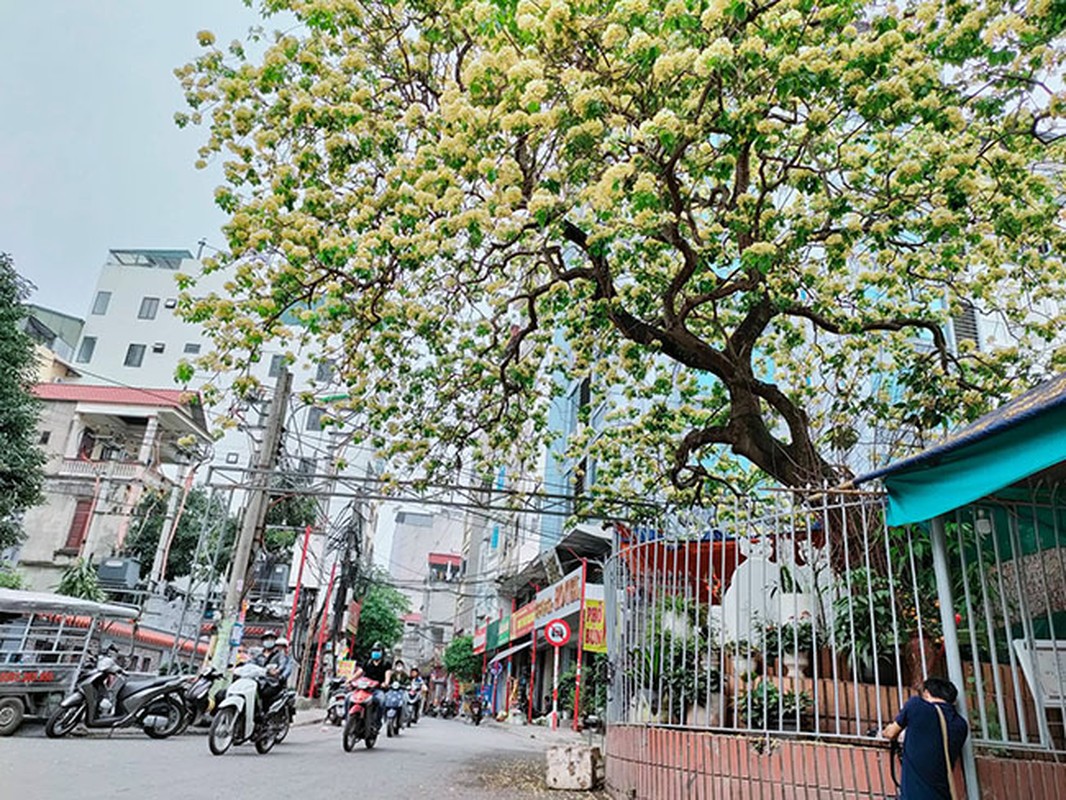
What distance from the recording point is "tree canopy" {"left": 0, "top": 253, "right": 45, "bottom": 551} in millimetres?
14172

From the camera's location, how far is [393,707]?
14.8 meters

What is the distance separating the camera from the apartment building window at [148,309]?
4088 centimetres

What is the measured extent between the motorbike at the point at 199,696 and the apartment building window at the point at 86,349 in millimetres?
34041

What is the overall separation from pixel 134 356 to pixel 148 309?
2.80 m

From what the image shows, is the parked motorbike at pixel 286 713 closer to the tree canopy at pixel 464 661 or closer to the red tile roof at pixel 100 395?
the red tile roof at pixel 100 395

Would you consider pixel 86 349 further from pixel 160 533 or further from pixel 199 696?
pixel 199 696

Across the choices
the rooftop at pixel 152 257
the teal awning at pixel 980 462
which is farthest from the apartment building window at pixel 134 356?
the teal awning at pixel 980 462

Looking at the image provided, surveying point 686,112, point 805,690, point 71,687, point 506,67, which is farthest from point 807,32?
point 71,687

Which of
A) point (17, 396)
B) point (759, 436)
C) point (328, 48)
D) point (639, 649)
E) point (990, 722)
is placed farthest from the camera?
point (17, 396)

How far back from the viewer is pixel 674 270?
9297 mm

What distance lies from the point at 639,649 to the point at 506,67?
524 cm

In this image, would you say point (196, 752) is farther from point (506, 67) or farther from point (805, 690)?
point (506, 67)

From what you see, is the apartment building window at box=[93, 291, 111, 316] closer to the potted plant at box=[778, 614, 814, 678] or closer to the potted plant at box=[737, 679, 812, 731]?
the potted plant at box=[778, 614, 814, 678]

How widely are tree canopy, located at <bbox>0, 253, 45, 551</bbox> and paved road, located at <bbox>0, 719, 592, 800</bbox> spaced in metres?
6.45
